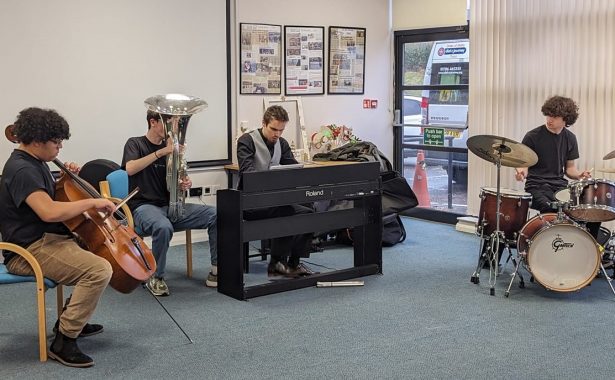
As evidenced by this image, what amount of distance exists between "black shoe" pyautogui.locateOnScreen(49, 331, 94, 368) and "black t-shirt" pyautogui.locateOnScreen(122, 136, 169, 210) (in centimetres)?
136

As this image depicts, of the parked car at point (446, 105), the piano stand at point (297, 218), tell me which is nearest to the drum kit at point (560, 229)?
the piano stand at point (297, 218)

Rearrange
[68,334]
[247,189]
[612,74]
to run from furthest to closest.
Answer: [612,74], [247,189], [68,334]

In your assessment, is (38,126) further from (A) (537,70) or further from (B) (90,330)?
(A) (537,70)

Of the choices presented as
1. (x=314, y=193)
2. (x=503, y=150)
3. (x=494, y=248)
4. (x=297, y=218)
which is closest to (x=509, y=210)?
(x=494, y=248)

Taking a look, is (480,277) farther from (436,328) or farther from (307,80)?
(307,80)

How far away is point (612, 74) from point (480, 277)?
193 centimetres

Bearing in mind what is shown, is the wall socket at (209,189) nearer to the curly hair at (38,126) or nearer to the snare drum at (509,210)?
the snare drum at (509,210)

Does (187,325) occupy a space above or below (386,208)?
below

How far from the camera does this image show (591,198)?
4539 millimetres

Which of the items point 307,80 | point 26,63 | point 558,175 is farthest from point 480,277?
point 26,63

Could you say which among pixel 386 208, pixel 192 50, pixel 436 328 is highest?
pixel 192 50

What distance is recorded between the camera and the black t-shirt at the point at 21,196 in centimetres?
344

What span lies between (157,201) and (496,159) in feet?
7.13

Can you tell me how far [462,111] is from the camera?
6922mm
